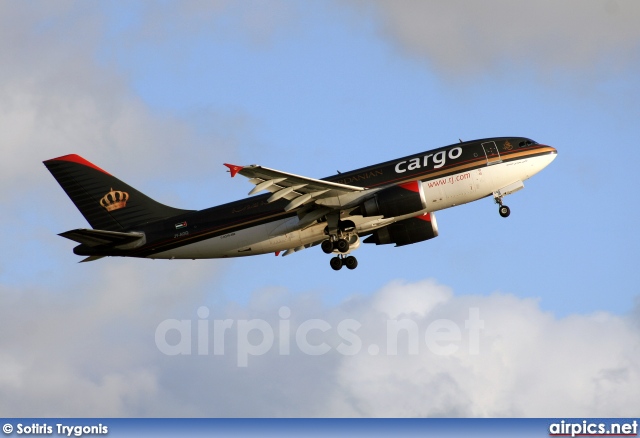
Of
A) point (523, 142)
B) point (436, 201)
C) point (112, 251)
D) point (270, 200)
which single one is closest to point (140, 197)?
point (112, 251)

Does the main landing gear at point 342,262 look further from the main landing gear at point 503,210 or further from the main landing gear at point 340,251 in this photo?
the main landing gear at point 503,210

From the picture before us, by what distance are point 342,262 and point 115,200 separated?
516 inches

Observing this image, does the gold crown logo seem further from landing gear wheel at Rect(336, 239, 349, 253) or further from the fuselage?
landing gear wheel at Rect(336, 239, 349, 253)

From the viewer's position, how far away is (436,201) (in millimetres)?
56500

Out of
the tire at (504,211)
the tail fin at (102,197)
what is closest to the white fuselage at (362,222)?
the tire at (504,211)

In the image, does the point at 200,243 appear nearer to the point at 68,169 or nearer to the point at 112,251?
the point at 112,251

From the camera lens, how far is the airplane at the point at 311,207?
2211 inches

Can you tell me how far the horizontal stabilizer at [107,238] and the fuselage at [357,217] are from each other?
34 centimetres

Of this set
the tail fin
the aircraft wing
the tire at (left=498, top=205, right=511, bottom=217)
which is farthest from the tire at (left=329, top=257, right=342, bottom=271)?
the tire at (left=498, top=205, right=511, bottom=217)

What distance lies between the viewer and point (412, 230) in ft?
202

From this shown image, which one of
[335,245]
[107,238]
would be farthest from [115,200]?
[335,245]

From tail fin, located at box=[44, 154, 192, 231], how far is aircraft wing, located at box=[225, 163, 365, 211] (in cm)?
702

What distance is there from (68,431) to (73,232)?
12.7 meters

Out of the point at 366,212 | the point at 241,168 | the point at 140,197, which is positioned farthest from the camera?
the point at 140,197
